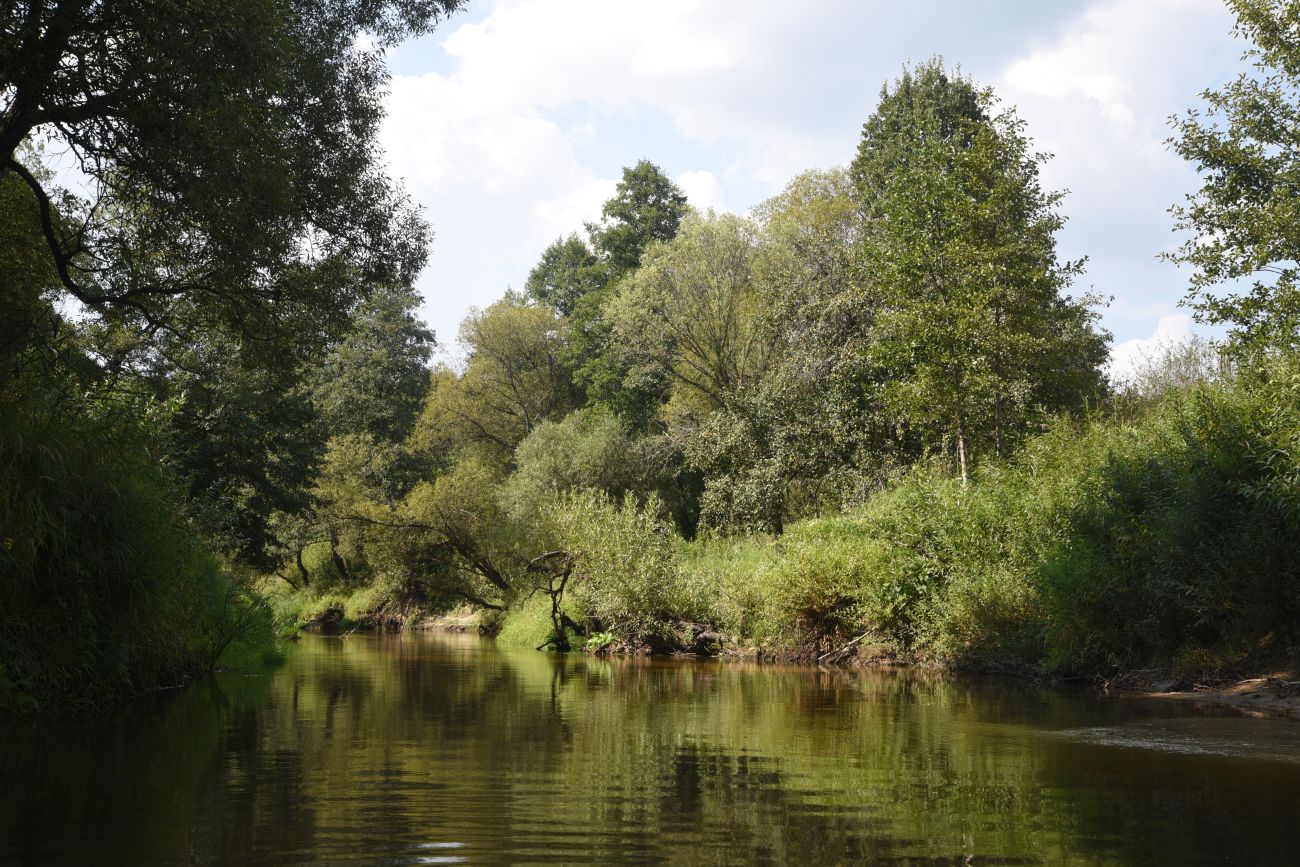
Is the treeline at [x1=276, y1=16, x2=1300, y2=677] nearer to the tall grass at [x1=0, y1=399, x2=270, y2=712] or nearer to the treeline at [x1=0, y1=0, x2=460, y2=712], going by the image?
the treeline at [x1=0, y1=0, x2=460, y2=712]

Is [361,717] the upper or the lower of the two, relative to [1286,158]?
lower

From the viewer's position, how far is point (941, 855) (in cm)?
516

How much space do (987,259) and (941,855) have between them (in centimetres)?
2126

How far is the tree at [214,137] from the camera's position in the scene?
36.0 ft

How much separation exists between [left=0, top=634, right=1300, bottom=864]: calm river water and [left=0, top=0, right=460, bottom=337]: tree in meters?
5.70

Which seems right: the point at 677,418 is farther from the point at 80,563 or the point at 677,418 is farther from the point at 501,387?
the point at 80,563

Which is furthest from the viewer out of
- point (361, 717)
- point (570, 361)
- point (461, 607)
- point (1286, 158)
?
point (570, 361)

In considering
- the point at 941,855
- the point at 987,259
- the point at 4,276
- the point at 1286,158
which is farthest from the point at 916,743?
the point at 1286,158

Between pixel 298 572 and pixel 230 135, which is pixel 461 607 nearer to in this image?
pixel 298 572

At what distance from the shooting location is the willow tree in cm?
2425

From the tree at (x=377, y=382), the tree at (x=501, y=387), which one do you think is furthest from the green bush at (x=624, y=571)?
the tree at (x=501, y=387)

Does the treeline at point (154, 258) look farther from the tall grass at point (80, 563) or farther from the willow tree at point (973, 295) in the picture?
the willow tree at point (973, 295)

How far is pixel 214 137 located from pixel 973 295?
17.4 meters

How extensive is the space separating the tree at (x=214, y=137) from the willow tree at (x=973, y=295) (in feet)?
40.8
